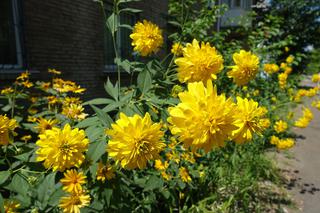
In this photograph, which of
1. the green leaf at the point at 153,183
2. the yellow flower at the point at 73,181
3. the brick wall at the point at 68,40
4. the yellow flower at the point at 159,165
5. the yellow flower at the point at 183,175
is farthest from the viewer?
the brick wall at the point at 68,40

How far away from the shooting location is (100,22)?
6.23 m

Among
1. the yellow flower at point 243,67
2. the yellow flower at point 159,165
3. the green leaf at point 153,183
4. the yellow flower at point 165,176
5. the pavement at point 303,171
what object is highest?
→ the yellow flower at point 243,67

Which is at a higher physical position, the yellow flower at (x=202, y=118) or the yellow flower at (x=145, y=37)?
the yellow flower at (x=145, y=37)

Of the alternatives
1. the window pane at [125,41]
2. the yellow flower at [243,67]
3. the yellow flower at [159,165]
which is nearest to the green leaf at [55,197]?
the yellow flower at [159,165]

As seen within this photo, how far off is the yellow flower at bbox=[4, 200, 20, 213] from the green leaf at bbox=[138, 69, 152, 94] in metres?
0.83

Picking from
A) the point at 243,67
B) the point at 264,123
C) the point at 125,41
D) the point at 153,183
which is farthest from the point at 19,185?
the point at 125,41

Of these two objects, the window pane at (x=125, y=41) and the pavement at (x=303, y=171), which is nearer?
the pavement at (x=303, y=171)

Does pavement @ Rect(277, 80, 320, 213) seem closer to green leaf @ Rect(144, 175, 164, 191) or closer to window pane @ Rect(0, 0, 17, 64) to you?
green leaf @ Rect(144, 175, 164, 191)

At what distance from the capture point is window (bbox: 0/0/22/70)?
14.4 ft

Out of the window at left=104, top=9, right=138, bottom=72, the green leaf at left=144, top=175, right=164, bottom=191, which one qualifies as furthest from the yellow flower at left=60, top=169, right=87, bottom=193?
the window at left=104, top=9, right=138, bottom=72

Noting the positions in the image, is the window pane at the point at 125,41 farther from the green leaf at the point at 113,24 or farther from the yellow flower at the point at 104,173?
the yellow flower at the point at 104,173

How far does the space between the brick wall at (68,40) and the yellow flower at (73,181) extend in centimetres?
326

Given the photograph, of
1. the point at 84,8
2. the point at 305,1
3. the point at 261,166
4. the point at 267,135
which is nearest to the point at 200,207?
the point at 261,166

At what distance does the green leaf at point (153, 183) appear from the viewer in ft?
6.50
